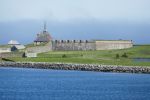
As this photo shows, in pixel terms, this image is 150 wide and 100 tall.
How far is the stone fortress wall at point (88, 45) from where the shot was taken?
138125 millimetres

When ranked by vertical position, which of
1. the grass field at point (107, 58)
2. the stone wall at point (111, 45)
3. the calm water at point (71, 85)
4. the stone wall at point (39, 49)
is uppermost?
the stone wall at point (111, 45)

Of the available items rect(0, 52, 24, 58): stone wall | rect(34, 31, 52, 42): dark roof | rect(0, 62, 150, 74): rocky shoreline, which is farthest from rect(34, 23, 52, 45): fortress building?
rect(0, 62, 150, 74): rocky shoreline

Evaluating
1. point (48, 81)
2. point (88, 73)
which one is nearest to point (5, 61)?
point (88, 73)

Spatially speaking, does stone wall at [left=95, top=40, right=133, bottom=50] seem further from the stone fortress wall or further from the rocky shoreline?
the rocky shoreline

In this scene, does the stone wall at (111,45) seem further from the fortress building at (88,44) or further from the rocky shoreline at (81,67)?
the rocky shoreline at (81,67)

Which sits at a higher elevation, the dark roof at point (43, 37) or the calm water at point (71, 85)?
the dark roof at point (43, 37)

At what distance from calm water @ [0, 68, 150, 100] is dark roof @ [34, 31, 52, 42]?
44.6 m

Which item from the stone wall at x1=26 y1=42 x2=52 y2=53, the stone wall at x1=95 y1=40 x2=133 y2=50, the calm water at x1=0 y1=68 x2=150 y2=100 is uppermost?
the stone wall at x1=95 y1=40 x2=133 y2=50

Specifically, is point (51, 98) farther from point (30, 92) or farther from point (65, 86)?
point (65, 86)

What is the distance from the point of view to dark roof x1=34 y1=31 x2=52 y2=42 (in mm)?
141250

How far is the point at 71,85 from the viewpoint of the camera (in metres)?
74.2

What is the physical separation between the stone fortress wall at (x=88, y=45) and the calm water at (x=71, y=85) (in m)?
42.3

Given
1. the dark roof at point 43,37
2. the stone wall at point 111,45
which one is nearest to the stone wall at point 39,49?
the dark roof at point 43,37

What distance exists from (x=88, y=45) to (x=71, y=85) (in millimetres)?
65115
